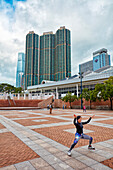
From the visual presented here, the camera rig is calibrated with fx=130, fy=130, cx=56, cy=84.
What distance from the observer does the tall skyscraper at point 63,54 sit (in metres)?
117

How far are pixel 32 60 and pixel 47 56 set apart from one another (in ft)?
49.5

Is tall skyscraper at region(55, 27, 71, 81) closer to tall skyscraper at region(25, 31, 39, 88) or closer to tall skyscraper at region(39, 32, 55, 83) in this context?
tall skyscraper at region(39, 32, 55, 83)

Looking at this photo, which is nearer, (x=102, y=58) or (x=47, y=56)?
(x=47, y=56)

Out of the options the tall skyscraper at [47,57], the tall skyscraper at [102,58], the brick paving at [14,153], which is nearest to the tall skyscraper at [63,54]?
the tall skyscraper at [47,57]

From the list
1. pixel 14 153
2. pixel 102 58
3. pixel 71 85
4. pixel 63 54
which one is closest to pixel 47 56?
pixel 63 54

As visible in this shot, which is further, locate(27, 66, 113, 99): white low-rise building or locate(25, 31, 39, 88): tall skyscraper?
locate(25, 31, 39, 88): tall skyscraper

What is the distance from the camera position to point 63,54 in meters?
117

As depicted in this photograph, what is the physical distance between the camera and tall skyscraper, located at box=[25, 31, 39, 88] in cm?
12350

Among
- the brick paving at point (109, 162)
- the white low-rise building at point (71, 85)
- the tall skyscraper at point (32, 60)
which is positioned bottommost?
the brick paving at point (109, 162)

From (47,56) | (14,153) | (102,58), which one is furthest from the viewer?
(102,58)

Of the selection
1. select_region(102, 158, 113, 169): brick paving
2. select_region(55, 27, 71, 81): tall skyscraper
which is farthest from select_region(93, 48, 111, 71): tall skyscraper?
select_region(102, 158, 113, 169): brick paving

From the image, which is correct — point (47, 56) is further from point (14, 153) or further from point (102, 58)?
point (14, 153)

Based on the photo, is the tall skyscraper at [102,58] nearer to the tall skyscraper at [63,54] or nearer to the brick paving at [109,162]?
the tall skyscraper at [63,54]

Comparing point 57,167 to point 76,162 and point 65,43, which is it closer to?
point 76,162
